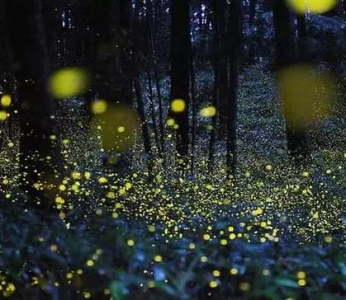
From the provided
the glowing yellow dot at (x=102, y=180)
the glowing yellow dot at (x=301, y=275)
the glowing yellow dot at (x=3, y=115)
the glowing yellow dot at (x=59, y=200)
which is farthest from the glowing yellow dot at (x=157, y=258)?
the glowing yellow dot at (x=3, y=115)

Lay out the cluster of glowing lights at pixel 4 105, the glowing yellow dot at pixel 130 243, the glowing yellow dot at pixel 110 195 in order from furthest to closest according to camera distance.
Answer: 1. the cluster of glowing lights at pixel 4 105
2. the glowing yellow dot at pixel 110 195
3. the glowing yellow dot at pixel 130 243

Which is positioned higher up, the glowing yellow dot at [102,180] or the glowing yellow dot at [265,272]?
the glowing yellow dot at [265,272]

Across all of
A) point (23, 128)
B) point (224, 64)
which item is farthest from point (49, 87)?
point (224, 64)

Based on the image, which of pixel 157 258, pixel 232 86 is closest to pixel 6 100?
pixel 232 86

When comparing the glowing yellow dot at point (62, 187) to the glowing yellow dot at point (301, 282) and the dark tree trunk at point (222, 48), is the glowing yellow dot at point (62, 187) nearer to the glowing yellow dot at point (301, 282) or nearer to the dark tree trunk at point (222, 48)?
the glowing yellow dot at point (301, 282)

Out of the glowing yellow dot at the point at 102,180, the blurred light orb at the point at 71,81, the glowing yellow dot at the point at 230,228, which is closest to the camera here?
the glowing yellow dot at the point at 230,228
